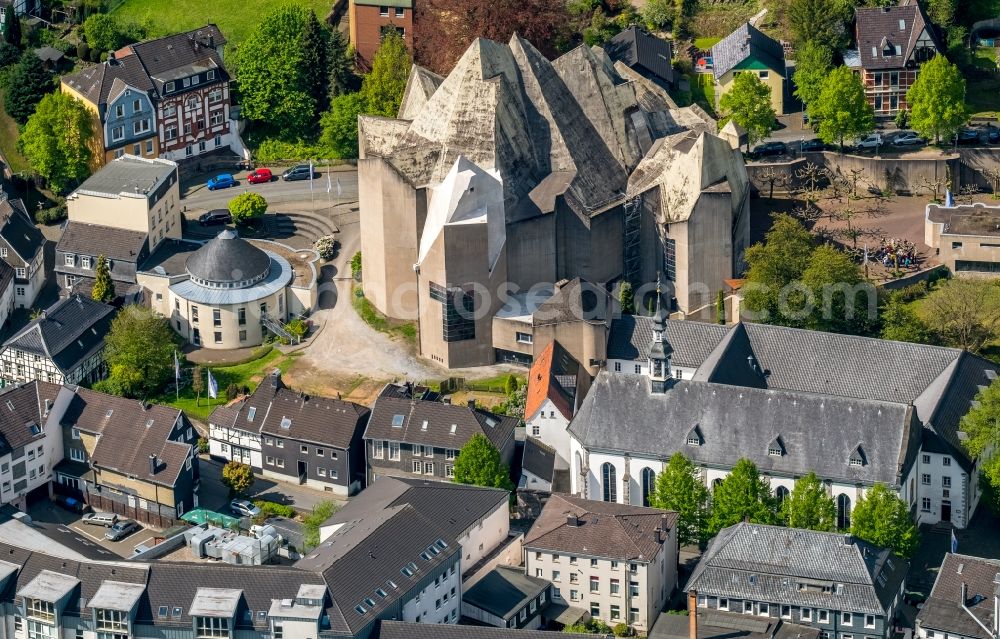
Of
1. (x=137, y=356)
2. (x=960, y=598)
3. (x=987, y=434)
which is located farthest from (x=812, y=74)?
(x=960, y=598)

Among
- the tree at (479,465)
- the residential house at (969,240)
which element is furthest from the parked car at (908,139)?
the tree at (479,465)

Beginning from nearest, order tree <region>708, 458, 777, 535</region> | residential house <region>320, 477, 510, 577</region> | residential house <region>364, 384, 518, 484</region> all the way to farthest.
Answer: residential house <region>320, 477, 510, 577</region>
tree <region>708, 458, 777, 535</region>
residential house <region>364, 384, 518, 484</region>

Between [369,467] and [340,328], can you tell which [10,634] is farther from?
[340,328]

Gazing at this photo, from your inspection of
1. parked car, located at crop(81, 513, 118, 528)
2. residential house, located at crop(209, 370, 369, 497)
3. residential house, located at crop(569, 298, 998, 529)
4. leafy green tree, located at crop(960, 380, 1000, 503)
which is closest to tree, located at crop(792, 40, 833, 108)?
residential house, located at crop(569, 298, 998, 529)

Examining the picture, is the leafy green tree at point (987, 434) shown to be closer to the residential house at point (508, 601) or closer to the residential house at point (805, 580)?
the residential house at point (805, 580)

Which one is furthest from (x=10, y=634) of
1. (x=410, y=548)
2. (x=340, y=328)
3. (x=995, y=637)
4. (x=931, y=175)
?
(x=931, y=175)

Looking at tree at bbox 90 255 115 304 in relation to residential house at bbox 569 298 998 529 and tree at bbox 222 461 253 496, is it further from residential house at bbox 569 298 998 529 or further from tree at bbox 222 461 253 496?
residential house at bbox 569 298 998 529
